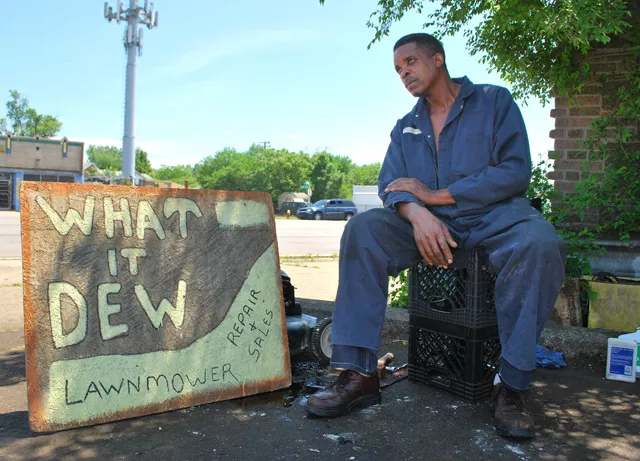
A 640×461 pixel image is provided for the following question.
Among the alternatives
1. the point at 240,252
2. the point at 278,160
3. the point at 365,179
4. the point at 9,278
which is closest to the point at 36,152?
the point at 278,160

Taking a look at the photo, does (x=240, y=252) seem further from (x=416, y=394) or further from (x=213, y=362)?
(x=416, y=394)

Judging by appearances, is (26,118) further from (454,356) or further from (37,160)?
(454,356)

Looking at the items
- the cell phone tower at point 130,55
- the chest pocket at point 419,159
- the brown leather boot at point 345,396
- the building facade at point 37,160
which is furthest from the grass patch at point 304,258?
the building facade at point 37,160

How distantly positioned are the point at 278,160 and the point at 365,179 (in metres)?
28.7

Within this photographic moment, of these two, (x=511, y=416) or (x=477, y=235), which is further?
(x=477, y=235)

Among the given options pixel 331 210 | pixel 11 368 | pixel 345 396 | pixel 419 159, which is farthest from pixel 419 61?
pixel 331 210

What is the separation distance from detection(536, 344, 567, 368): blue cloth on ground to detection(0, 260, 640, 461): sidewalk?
29 cm

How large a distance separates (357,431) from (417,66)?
186 centimetres

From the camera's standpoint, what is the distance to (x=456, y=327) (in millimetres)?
2609

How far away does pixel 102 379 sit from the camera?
2262mm

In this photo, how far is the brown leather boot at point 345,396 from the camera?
7.78ft

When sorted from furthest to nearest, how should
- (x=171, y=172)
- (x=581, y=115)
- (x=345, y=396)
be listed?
1. (x=171, y=172)
2. (x=581, y=115)
3. (x=345, y=396)

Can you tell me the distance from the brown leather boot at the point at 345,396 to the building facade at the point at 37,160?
4629 cm

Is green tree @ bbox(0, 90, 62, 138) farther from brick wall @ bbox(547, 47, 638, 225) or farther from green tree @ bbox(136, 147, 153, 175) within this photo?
brick wall @ bbox(547, 47, 638, 225)
